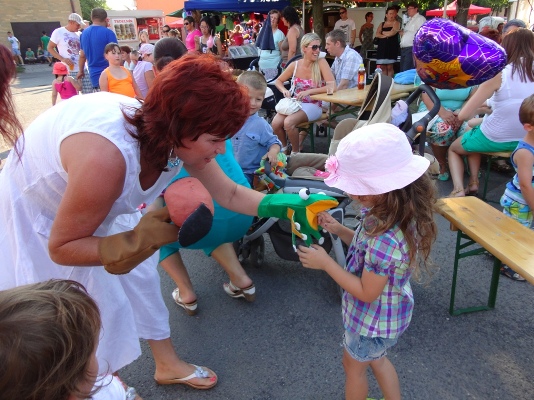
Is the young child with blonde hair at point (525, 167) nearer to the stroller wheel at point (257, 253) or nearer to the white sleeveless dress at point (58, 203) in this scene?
the stroller wheel at point (257, 253)

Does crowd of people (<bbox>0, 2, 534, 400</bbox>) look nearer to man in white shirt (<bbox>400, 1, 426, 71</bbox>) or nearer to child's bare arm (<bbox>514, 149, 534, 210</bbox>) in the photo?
child's bare arm (<bbox>514, 149, 534, 210</bbox>)

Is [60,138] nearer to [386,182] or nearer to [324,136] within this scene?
[386,182]

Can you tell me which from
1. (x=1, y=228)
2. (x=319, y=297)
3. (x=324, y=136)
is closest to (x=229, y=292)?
(x=319, y=297)

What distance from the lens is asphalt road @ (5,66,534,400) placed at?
6.95ft

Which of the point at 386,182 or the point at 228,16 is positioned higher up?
the point at 228,16

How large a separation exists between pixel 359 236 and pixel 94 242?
38.3 inches

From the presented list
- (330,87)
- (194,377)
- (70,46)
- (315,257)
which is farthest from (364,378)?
(70,46)

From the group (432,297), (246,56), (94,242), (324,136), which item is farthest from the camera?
(246,56)

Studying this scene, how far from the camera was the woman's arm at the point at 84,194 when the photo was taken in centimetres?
120

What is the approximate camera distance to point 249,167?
325 cm

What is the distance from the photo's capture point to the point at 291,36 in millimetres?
7398

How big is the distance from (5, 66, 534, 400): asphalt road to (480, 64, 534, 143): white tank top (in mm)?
1252

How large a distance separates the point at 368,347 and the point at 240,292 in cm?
129

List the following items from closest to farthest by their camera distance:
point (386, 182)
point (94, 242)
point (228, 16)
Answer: point (94, 242) < point (386, 182) < point (228, 16)
